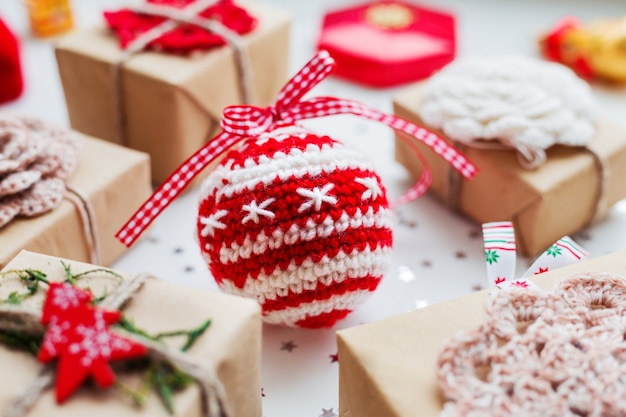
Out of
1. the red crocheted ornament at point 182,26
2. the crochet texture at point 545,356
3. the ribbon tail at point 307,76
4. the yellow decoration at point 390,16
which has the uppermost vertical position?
the ribbon tail at point 307,76

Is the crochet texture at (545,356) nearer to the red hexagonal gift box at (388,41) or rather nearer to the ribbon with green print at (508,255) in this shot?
the ribbon with green print at (508,255)

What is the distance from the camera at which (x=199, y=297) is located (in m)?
0.73

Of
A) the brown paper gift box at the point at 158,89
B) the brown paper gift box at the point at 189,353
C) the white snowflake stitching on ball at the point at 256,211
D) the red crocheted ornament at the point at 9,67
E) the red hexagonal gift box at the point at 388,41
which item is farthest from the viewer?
the red hexagonal gift box at the point at 388,41

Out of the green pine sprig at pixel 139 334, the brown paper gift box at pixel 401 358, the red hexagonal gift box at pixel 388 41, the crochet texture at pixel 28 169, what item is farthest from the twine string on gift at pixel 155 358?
the red hexagonal gift box at pixel 388 41

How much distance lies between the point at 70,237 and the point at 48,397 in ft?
1.22

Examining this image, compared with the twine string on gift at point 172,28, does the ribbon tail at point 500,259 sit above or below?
below

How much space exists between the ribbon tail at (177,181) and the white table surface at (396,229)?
14 cm

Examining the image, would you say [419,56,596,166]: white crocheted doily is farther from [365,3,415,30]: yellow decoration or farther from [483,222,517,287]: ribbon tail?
[365,3,415,30]: yellow decoration

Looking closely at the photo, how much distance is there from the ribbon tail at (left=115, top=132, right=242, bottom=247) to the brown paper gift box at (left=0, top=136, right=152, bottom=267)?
0.26 feet

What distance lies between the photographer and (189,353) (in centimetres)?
67

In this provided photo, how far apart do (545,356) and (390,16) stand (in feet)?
3.38

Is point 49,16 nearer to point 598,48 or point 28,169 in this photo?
point 28,169

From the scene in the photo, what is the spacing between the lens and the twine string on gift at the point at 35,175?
3.01ft

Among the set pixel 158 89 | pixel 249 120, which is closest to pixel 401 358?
pixel 249 120
